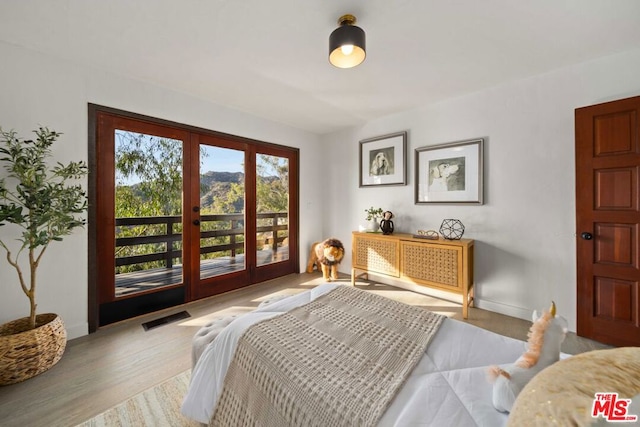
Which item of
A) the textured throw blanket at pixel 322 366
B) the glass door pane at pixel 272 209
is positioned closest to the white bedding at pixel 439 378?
the textured throw blanket at pixel 322 366

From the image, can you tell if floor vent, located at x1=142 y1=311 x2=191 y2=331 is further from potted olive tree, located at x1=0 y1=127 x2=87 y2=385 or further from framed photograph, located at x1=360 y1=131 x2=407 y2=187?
framed photograph, located at x1=360 y1=131 x2=407 y2=187

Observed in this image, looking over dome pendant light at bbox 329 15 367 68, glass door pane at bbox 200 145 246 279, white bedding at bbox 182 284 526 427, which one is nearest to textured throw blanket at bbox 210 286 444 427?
white bedding at bbox 182 284 526 427

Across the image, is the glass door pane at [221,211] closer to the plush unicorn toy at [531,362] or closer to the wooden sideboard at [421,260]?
the wooden sideboard at [421,260]

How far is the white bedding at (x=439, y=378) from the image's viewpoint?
29.0 inches

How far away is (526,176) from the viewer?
2.55 meters

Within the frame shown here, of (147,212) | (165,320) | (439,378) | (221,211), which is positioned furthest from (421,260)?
(147,212)

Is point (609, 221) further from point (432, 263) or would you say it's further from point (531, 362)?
point (531, 362)

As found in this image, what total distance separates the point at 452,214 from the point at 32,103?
4.27m

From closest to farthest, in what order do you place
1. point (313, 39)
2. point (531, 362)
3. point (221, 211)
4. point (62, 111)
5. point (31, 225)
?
point (531, 362) → point (31, 225) → point (313, 39) → point (62, 111) → point (221, 211)

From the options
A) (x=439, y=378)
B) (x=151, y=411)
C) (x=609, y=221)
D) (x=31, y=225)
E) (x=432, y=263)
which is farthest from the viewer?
(x=432, y=263)

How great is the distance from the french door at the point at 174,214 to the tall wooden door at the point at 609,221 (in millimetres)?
3483

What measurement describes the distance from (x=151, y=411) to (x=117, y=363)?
702 millimetres

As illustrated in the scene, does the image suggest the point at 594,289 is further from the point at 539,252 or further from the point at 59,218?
the point at 59,218

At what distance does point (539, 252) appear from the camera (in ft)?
8.19
